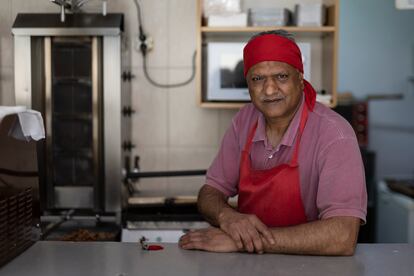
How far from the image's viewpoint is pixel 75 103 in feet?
9.67

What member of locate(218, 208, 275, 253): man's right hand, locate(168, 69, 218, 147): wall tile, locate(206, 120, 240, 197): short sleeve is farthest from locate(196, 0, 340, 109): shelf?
locate(218, 208, 275, 253): man's right hand

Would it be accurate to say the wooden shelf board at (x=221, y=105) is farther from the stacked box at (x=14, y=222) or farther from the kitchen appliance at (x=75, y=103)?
the stacked box at (x=14, y=222)

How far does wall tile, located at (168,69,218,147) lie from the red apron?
1.43 metres

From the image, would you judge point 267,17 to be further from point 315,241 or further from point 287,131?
point 315,241

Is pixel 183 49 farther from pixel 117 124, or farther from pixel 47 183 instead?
pixel 47 183

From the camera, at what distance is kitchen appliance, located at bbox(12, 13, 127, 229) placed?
2883mm

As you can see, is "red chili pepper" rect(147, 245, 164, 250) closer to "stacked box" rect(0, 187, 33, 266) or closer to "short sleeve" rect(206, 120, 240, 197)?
"stacked box" rect(0, 187, 33, 266)

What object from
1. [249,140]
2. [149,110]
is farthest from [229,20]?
[249,140]

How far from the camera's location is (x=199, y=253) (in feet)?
4.81

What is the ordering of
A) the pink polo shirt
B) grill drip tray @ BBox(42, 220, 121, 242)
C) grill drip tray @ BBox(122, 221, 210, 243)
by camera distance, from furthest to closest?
grill drip tray @ BBox(122, 221, 210, 243)
grill drip tray @ BBox(42, 220, 121, 242)
the pink polo shirt

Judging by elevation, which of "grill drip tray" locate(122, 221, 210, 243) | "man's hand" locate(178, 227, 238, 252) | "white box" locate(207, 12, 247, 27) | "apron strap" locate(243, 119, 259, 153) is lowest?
"grill drip tray" locate(122, 221, 210, 243)

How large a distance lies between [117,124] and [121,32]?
51 centimetres

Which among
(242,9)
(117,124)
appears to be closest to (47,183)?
(117,124)

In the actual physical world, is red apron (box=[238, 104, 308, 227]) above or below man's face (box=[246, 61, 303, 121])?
below
